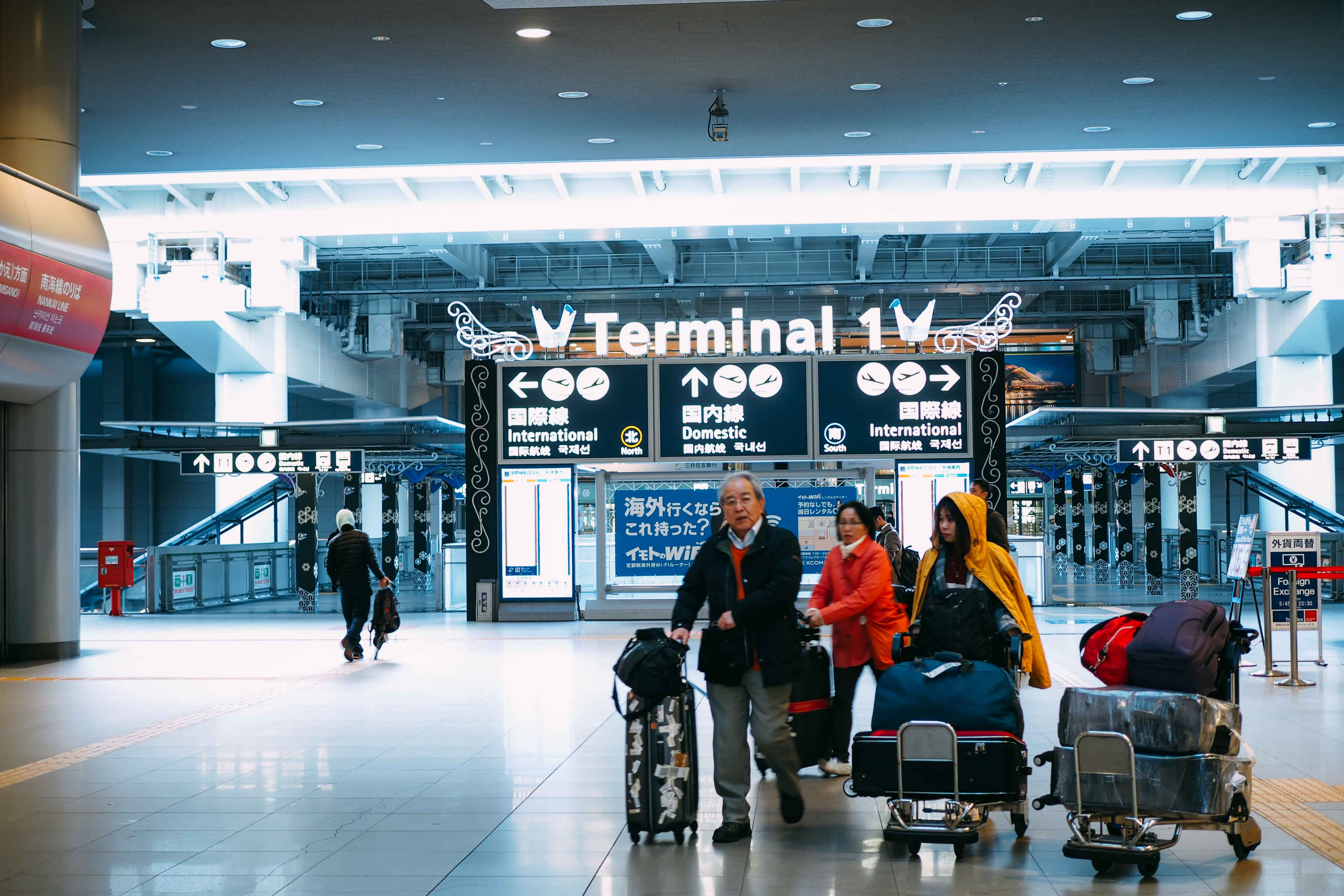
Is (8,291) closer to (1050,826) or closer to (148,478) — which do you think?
(1050,826)

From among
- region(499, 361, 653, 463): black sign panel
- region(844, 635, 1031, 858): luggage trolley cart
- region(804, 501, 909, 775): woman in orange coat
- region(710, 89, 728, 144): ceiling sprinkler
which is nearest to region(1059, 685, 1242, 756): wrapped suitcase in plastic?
region(844, 635, 1031, 858): luggage trolley cart

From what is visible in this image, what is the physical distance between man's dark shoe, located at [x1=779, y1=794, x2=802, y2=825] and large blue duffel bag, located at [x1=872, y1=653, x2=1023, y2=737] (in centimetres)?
60

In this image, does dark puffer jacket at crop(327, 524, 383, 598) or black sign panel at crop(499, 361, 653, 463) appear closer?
dark puffer jacket at crop(327, 524, 383, 598)

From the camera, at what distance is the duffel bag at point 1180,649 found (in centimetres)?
507

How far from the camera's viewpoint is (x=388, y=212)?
2306cm

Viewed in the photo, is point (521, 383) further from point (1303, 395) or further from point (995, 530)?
point (1303, 395)

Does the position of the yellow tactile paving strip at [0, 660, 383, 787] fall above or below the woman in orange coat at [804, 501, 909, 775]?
below

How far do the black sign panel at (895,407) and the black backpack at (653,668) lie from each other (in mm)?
11306

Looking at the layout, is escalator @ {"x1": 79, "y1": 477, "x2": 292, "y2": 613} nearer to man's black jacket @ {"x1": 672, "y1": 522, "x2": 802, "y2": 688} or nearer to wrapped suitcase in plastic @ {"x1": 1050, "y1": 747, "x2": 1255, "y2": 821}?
man's black jacket @ {"x1": 672, "y1": 522, "x2": 802, "y2": 688}

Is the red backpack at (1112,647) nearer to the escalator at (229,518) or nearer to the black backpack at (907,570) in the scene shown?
the black backpack at (907,570)

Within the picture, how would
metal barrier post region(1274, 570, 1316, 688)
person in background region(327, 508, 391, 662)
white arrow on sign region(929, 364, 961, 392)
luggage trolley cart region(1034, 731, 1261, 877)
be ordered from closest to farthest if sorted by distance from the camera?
1. luggage trolley cart region(1034, 731, 1261, 877)
2. metal barrier post region(1274, 570, 1316, 688)
3. person in background region(327, 508, 391, 662)
4. white arrow on sign region(929, 364, 961, 392)

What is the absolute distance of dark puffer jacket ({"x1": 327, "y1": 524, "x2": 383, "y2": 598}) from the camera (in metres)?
12.8

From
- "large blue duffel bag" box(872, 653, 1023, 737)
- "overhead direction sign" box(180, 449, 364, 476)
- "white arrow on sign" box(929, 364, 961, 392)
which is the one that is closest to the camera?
"large blue duffel bag" box(872, 653, 1023, 737)

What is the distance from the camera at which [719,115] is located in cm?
1216
